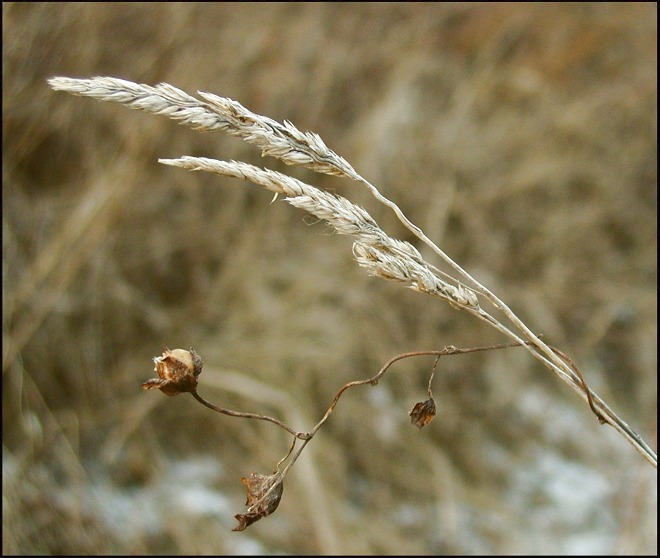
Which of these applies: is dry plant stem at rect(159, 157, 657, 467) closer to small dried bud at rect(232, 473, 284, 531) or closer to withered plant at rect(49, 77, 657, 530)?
withered plant at rect(49, 77, 657, 530)

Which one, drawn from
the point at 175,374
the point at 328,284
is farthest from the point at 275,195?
the point at 328,284

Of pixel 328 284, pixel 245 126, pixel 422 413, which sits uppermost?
pixel 328 284

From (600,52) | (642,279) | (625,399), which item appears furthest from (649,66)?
(625,399)

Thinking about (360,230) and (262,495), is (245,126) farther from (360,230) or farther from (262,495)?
(262,495)

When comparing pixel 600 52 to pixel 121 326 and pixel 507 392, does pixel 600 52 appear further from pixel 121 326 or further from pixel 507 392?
pixel 121 326

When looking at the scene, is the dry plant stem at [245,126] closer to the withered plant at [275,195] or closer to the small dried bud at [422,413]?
the withered plant at [275,195]
